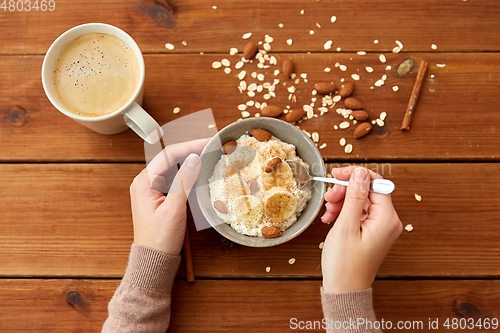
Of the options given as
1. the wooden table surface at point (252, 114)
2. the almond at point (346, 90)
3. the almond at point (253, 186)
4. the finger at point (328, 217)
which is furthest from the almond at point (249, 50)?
the finger at point (328, 217)

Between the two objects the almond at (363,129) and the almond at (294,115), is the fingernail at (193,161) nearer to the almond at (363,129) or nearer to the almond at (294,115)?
the almond at (294,115)

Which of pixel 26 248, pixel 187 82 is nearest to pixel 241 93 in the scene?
pixel 187 82

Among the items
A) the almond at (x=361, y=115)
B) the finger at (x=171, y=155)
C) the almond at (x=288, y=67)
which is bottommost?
the finger at (x=171, y=155)

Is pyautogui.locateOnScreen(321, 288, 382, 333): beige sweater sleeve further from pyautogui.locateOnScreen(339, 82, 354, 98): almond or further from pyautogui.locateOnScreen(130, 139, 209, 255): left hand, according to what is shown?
pyautogui.locateOnScreen(339, 82, 354, 98): almond

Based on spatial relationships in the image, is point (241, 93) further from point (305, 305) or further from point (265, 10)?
point (305, 305)

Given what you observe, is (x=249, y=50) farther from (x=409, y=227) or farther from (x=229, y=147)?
(x=409, y=227)
